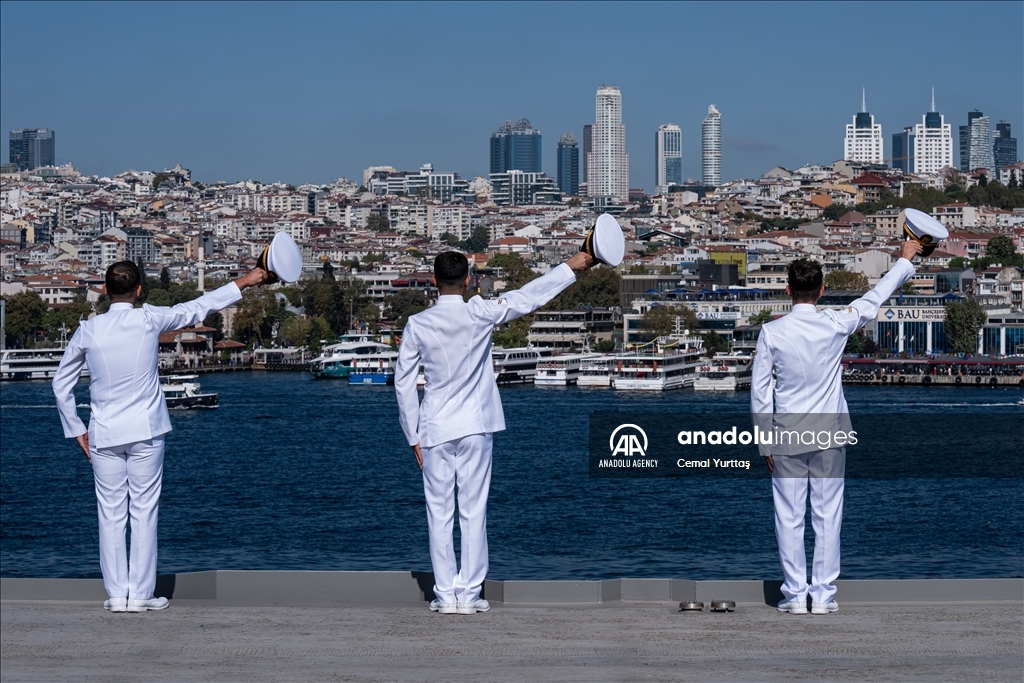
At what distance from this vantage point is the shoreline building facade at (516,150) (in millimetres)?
132962

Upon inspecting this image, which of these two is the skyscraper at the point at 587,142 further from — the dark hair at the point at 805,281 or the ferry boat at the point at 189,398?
the dark hair at the point at 805,281

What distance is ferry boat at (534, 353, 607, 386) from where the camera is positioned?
38.5 metres

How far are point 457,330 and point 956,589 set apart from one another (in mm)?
1007

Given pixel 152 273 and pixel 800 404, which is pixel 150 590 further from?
pixel 152 273

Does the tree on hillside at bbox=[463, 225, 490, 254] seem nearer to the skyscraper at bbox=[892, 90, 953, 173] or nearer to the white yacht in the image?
the white yacht

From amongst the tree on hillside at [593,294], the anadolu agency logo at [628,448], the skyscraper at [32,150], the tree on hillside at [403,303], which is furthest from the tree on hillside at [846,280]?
the skyscraper at [32,150]

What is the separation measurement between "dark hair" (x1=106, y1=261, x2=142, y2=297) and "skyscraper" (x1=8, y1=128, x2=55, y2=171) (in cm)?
13855

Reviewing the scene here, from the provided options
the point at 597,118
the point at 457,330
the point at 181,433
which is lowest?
the point at 181,433

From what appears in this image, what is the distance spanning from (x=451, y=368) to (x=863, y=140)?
135928 mm

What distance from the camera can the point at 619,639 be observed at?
2457mm

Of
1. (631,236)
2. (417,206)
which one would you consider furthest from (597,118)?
(631,236)

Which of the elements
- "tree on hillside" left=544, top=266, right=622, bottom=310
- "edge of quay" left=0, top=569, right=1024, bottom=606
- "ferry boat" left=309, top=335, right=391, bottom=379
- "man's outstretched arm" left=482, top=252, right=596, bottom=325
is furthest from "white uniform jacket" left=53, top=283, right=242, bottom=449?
"tree on hillside" left=544, top=266, right=622, bottom=310

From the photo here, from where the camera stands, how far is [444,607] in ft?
8.88

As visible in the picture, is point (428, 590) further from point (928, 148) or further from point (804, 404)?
point (928, 148)
